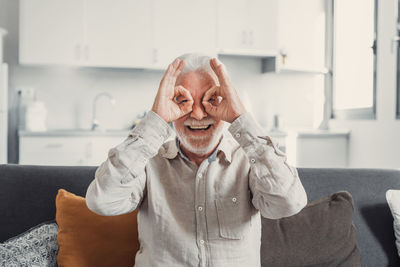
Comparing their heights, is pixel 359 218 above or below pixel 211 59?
below

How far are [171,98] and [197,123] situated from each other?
105 millimetres

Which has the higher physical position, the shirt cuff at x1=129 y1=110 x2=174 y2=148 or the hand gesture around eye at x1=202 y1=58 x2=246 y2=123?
the hand gesture around eye at x1=202 y1=58 x2=246 y2=123

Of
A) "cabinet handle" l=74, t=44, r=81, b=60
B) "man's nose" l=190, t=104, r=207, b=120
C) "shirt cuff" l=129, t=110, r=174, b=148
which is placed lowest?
"shirt cuff" l=129, t=110, r=174, b=148

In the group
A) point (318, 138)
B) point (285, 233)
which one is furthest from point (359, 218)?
point (318, 138)

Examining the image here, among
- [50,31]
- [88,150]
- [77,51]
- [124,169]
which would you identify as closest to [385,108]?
[88,150]

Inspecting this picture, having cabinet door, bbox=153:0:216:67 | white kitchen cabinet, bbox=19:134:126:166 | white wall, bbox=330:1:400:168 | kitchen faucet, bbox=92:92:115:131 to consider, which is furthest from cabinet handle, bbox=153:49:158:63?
white wall, bbox=330:1:400:168

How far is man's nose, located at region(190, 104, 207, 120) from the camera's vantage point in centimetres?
110

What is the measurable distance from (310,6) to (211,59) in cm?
389

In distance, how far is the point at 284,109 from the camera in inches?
181

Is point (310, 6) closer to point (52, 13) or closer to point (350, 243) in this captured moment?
point (52, 13)

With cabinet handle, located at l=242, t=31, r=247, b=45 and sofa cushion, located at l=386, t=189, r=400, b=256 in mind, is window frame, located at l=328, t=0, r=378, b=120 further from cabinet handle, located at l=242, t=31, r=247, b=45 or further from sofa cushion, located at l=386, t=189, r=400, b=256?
sofa cushion, located at l=386, t=189, r=400, b=256

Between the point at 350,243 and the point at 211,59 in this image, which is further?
the point at 350,243

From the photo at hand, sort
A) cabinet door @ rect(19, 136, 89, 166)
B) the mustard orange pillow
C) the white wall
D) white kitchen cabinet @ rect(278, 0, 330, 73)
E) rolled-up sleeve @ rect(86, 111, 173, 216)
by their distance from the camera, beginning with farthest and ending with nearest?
white kitchen cabinet @ rect(278, 0, 330, 73), the white wall, cabinet door @ rect(19, 136, 89, 166), the mustard orange pillow, rolled-up sleeve @ rect(86, 111, 173, 216)

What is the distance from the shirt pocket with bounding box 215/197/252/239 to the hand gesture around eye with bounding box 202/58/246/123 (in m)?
0.23
